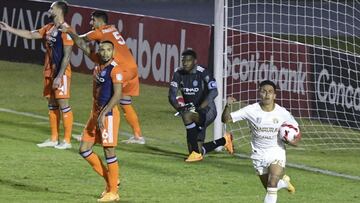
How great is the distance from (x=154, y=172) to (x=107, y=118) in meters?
2.51

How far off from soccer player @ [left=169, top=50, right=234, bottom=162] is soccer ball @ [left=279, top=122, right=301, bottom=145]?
432 centimetres

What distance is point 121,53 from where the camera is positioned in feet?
60.4

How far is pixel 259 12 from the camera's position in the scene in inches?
996

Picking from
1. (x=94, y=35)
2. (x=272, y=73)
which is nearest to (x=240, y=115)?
(x=94, y=35)

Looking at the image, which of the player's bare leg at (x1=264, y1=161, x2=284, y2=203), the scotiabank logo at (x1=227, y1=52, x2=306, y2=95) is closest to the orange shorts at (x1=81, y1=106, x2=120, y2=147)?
the player's bare leg at (x1=264, y1=161, x2=284, y2=203)

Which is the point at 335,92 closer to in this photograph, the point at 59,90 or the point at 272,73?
the point at 272,73

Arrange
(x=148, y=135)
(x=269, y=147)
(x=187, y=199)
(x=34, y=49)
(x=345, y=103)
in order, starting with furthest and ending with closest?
(x=34, y=49)
(x=345, y=103)
(x=148, y=135)
(x=187, y=199)
(x=269, y=147)

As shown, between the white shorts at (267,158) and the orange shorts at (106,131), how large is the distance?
1.74 meters

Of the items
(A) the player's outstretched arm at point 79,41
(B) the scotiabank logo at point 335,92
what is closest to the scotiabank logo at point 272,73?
(B) the scotiabank logo at point 335,92

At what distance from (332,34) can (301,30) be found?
4.24 ft

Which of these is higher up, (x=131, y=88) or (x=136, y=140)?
(x=131, y=88)

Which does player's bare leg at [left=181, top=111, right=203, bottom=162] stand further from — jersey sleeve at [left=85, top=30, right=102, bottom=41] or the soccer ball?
the soccer ball

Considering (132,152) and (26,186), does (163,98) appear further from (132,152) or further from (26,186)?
(26,186)

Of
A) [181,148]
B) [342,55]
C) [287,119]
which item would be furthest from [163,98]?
[287,119]
